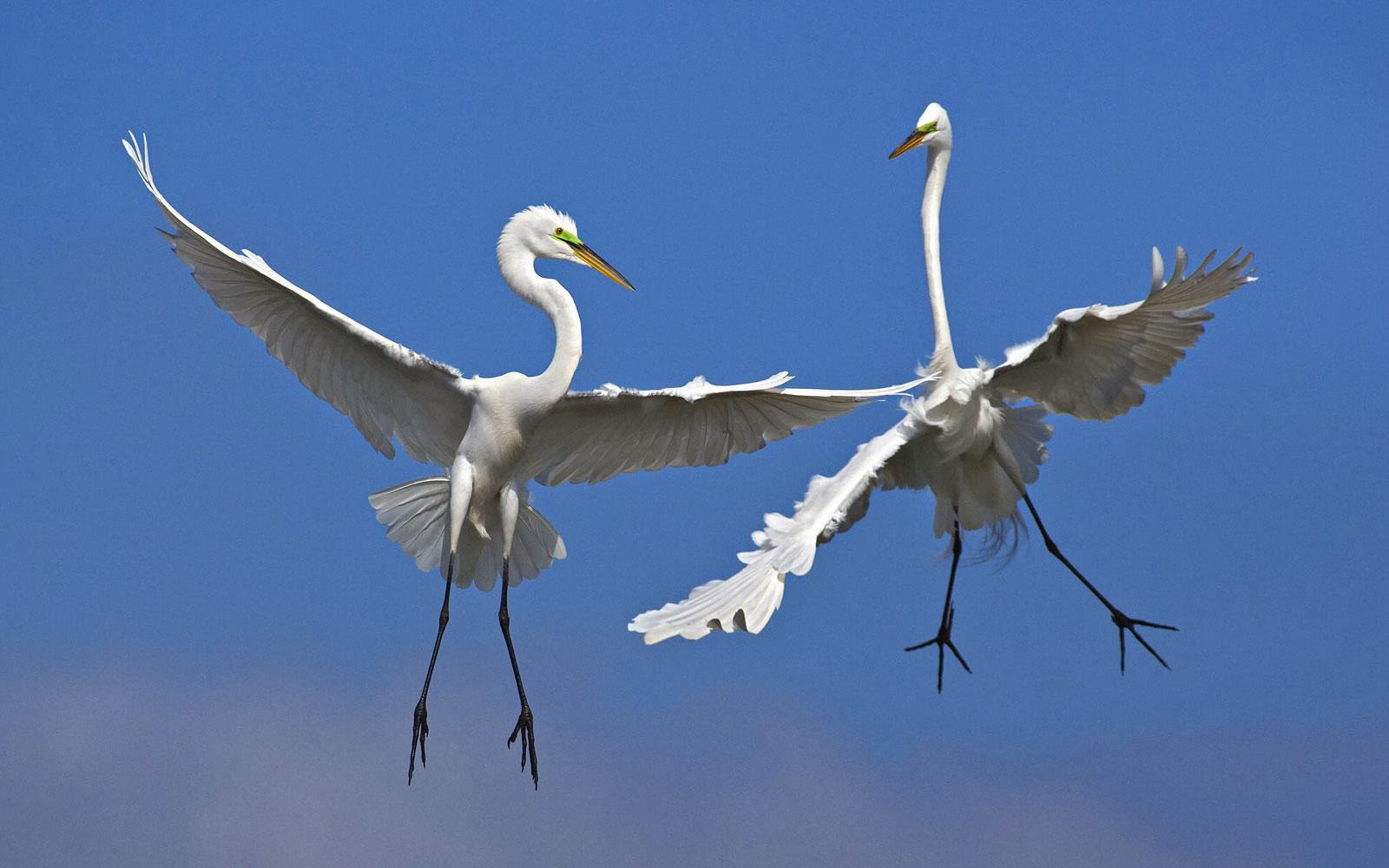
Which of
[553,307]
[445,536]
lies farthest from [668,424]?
[445,536]

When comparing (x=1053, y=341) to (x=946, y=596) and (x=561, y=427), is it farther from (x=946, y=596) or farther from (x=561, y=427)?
(x=561, y=427)

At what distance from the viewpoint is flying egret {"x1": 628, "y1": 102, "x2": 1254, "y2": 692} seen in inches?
532

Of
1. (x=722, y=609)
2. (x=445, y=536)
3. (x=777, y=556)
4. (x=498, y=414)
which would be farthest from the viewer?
(x=445, y=536)

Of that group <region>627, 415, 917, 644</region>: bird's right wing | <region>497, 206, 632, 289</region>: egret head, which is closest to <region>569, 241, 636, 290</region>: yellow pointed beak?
<region>497, 206, 632, 289</region>: egret head

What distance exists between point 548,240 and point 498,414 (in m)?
1.42

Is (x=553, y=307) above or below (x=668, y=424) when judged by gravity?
above

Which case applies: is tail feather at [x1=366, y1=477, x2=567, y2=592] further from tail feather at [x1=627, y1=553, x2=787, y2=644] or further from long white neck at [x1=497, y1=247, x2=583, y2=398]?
tail feather at [x1=627, y1=553, x2=787, y2=644]

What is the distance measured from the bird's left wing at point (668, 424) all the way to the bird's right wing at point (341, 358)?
2.35 feet

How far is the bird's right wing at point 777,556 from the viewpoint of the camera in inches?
474

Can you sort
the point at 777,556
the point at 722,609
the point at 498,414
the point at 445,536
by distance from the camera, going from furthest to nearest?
the point at 445,536 < the point at 498,414 < the point at 777,556 < the point at 722,609

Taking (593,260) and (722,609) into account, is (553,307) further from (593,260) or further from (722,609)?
(722,609)

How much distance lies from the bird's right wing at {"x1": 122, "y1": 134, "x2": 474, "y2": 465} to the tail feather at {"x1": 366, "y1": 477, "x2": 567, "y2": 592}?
0.92ft

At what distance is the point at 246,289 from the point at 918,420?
15.5ft

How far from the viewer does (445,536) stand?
49.4 feet
